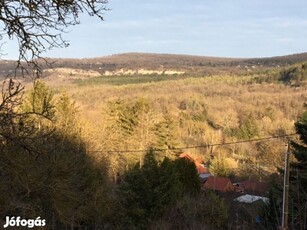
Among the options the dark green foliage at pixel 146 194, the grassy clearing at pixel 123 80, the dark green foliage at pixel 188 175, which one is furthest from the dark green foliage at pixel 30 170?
the grassy clearing at pixel 123 80

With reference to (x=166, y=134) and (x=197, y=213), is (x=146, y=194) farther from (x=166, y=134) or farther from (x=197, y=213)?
(x=166, y=134)

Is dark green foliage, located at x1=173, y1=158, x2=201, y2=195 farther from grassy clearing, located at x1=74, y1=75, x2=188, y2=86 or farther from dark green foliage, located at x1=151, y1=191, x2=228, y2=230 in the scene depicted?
grassy clearing, located at x1=74, y1=75, x2=188, y2=86

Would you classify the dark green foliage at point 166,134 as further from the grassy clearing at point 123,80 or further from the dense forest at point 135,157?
the grassy clearing at point 123,80

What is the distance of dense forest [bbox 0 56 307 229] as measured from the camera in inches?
209

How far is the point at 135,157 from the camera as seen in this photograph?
43094 millimetres

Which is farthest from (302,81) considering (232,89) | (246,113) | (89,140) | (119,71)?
(89,140)

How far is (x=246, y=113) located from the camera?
10581cm

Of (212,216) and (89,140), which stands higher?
(89,140)

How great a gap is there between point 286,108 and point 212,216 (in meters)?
93.7

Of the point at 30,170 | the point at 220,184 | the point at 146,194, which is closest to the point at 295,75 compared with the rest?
the point at 220,184

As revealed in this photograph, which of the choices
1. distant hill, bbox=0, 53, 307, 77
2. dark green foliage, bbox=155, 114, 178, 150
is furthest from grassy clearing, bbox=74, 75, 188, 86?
dark green foliage, bbox=155, 114, 178, 150

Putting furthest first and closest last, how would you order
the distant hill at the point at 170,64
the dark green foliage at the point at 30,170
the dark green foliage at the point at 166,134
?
1. the distant hill at the point at 170,64
2. the dark green foliage at the point at 166,134
3. the dark green foliage at the point at 30,170

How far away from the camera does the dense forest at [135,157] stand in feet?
17.4

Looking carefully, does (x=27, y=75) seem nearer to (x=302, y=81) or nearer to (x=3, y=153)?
(x=3, y=153)
